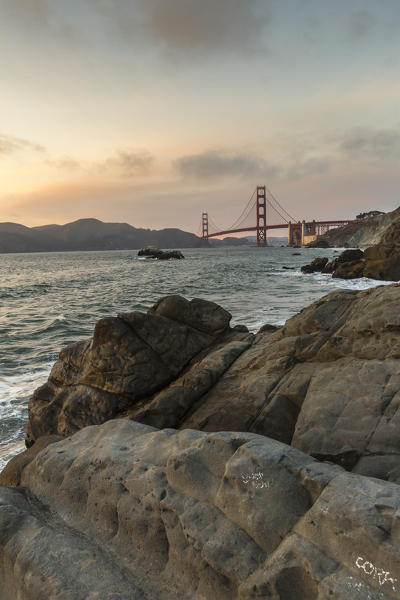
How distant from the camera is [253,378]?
222 inches

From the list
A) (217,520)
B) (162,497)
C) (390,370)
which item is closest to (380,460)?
(390,370)

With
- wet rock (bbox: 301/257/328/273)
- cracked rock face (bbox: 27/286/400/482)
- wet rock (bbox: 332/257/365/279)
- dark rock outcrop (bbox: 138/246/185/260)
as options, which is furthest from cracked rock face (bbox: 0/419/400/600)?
dark rock outcrop (bbox: 138/246/185/260)

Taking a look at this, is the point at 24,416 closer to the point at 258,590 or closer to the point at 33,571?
the point at 33,571

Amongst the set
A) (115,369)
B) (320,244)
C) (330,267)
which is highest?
(320,244)

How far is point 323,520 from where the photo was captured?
233 cm

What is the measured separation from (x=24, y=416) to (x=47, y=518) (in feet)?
17.1

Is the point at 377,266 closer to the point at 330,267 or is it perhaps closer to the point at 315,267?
the point at 330,267

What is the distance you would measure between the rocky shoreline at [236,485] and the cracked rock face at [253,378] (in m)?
0.02

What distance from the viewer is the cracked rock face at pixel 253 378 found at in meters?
4.22

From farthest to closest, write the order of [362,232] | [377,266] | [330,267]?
1. [362,232]
2. [330,267]
3. [377,266]

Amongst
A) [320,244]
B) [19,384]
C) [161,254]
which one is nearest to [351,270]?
[19,384]

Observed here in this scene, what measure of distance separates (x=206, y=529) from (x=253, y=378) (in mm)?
3185

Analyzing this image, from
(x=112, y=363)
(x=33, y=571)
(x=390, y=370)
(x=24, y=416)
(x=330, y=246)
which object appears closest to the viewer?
(x=33, y=571)

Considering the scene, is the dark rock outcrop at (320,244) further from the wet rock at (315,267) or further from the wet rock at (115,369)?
the wet rock at (115,369)
